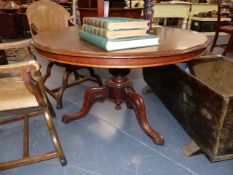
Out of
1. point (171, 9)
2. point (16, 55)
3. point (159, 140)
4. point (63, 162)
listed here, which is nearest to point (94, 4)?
point (16, 55)

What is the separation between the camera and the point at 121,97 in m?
1.61

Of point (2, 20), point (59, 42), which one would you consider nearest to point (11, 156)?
point (59, 42)

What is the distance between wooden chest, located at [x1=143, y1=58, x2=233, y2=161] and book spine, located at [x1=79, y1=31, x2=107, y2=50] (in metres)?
0.58

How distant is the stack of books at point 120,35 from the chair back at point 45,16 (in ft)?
3.22

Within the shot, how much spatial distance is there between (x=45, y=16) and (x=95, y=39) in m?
1.15

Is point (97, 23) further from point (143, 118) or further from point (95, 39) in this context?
point (143, 118)

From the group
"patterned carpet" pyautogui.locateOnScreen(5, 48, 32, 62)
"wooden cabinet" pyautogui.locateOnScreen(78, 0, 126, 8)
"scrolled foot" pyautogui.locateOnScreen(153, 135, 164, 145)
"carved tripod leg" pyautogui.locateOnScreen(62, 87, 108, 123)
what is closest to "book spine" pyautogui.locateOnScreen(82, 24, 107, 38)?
"carved tripod leg" pyautogui.locateOnScreen(62, 87, 108, 123)

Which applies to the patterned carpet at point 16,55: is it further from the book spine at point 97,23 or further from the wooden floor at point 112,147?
the book spine at point 97,23

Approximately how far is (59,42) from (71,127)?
0.74 m

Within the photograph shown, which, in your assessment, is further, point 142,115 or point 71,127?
point 71,127

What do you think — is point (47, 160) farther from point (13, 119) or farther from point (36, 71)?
point (36, 71)

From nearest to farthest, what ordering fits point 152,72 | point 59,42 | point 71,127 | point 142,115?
point 59,42 < point 142,115 < point 71,127 < point 152,72

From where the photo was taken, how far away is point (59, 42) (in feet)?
3.74

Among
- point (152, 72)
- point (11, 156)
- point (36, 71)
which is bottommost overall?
point (11, 156)
